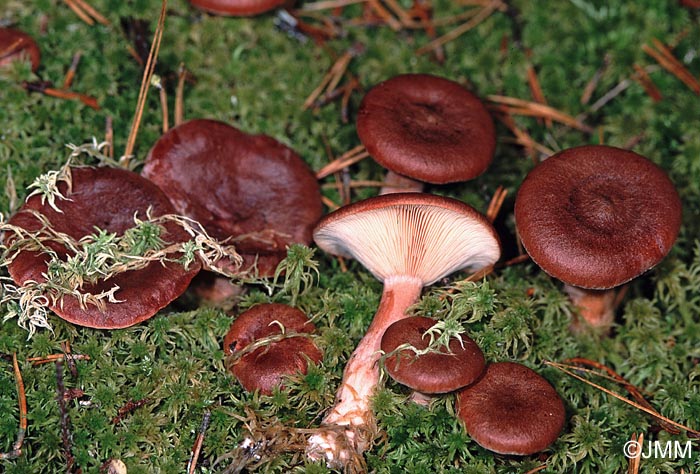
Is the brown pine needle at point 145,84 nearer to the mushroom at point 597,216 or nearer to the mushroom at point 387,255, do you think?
the mushroom at point 387,255

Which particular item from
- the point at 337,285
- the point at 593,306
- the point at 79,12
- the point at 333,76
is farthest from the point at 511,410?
the point at 79,12

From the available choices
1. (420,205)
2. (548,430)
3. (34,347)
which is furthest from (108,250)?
(548,430)

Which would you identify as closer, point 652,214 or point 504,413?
point 504,413

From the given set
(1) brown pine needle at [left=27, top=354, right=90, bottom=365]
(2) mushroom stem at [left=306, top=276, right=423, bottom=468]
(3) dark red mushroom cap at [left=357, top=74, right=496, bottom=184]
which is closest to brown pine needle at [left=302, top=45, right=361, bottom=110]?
(3) dark red mushroom cap at [left=357, top=74, right=496, bottom=184]

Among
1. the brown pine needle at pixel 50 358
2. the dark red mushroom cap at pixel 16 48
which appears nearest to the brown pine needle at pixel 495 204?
the brown pine needle at pixel 50 358

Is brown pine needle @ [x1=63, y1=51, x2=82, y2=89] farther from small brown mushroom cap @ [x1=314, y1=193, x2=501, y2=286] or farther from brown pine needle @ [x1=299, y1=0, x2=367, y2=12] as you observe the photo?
small brown mushroom cap @ [x1=314, y1=193, x2=501, y2=286]

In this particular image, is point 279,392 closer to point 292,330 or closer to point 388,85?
point 292,330
